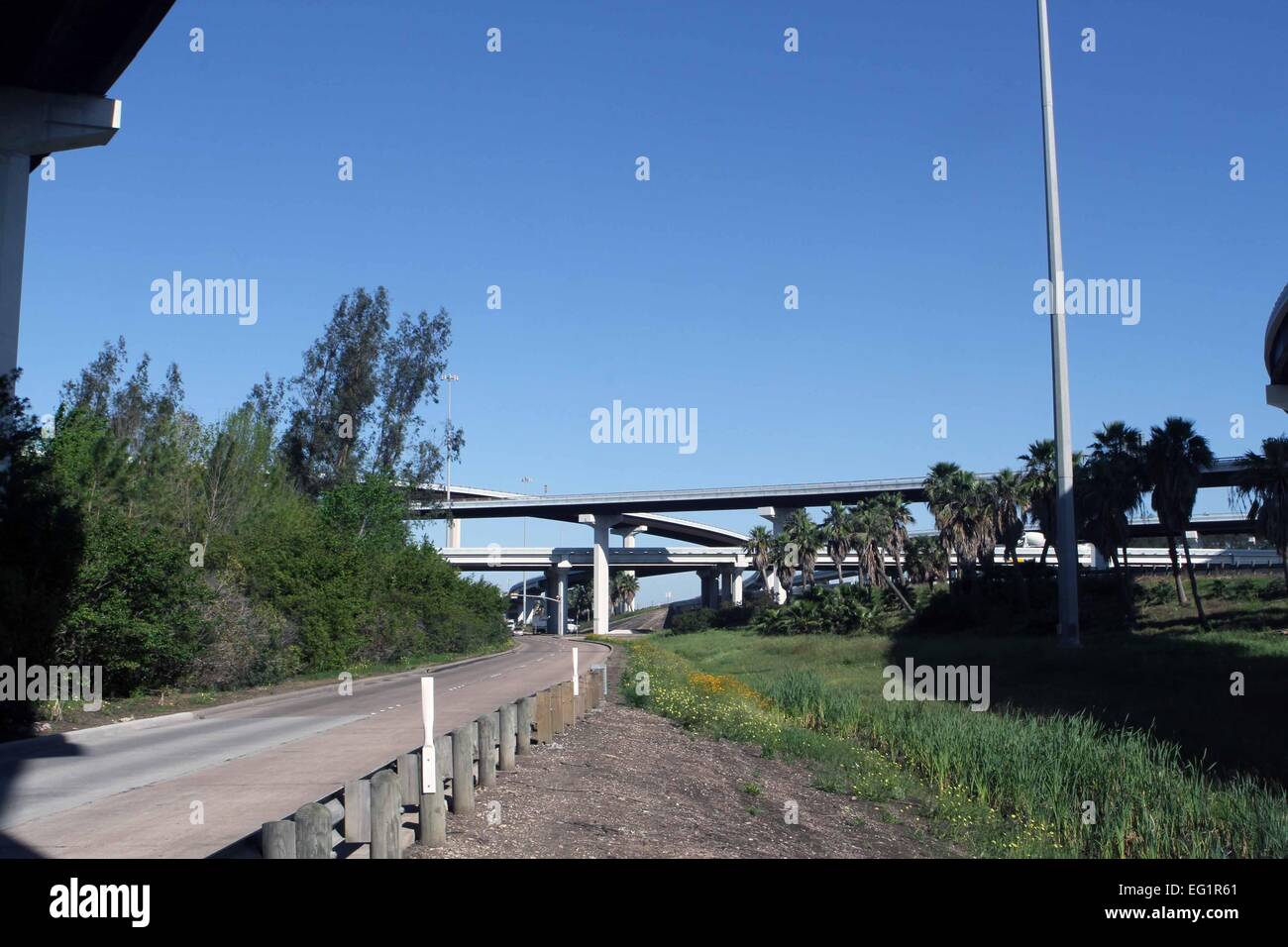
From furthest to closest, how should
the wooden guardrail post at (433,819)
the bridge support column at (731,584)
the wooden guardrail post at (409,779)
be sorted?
the bridge support column at (731,584) < the wooden guardrail post at (409,779) < the wooden guardrail post at (433,819)

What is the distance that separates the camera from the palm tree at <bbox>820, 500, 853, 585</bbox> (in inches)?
3610

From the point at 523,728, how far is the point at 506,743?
1.71 meters

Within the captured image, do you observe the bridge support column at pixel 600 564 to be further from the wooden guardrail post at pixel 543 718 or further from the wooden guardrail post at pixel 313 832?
the wooden guardrail post at pixel 313 832

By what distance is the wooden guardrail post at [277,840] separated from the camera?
23.7 ft

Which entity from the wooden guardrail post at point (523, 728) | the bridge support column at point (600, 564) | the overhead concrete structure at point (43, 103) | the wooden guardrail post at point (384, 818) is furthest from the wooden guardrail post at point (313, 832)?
the bridge support column at point (600, 564)

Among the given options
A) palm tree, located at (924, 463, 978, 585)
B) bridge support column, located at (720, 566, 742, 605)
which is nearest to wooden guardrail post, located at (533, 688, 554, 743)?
palm tree, located at (924, 463, 978, 585)

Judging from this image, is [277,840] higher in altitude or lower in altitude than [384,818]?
higher

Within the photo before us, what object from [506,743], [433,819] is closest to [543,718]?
[506,743]

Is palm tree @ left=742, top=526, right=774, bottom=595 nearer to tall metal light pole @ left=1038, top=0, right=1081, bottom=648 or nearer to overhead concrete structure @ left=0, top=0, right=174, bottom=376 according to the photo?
tall metal light pole @ left=1038, top=0, right=1081, bottom=648

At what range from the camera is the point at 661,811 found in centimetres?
Result: 1338

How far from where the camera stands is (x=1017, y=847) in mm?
13711

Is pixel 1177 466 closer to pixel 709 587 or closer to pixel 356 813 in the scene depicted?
pixel 356 813

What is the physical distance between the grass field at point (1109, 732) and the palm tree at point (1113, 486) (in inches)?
274
